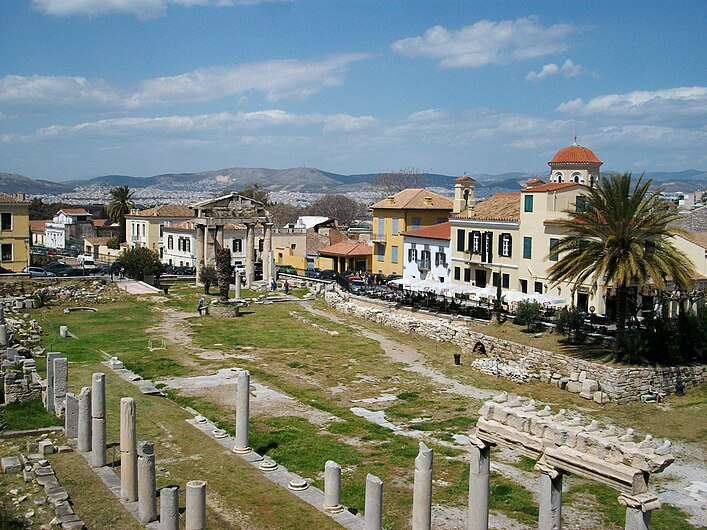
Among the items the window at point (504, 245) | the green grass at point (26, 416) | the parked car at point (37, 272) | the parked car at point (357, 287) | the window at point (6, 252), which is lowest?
the green grass at point (26, 416)

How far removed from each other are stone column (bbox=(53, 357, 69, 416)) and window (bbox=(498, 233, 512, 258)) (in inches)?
1264

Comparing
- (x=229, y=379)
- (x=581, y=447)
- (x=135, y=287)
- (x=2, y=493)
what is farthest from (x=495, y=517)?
(x=135, y=287)

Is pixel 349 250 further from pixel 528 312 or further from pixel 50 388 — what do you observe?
pixel 50 388

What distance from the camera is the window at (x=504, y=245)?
50.9 meters

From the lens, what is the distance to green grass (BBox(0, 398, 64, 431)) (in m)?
25.2

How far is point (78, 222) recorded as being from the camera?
370ft

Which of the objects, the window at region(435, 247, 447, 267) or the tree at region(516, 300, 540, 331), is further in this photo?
the window at region(435, 247, 447, 267)

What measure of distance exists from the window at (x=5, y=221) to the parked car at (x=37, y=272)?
3775 mm

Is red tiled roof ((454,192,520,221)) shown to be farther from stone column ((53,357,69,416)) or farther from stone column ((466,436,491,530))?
stone column ((466,436,491,530))

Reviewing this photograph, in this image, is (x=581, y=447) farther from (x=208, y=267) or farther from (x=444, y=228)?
(x=208, y=267)

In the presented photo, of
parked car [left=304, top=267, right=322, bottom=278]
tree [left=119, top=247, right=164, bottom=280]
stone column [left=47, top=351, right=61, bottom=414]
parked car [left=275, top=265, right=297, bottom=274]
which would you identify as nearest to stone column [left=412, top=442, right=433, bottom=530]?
stone column [left=47, top=351, right=61, bottom=414]

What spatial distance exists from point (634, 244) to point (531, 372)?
756 cm

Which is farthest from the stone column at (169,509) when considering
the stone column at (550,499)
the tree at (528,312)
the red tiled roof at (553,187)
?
the red tiled roof at (553,187)

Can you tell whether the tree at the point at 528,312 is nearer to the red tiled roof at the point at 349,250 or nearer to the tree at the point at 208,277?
the tree at the point at 208,277
